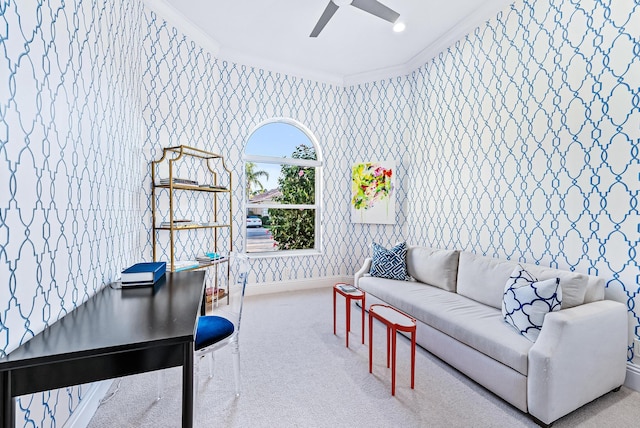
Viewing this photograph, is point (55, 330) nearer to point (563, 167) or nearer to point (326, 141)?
point (563, 167)

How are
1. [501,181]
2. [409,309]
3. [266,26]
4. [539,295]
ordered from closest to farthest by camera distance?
[539,295] < [409,309] < [501,181] < [266,26]

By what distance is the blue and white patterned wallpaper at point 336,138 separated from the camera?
46.0 inches

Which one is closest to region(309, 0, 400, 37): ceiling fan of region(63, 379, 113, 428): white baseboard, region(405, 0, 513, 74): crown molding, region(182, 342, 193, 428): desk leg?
region(405, 0, 513, 74): crown molding

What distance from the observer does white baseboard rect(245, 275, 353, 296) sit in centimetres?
399

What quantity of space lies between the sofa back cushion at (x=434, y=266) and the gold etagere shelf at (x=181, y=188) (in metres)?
2.22

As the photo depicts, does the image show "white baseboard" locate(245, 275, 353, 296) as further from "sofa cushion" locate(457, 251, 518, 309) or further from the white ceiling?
the white ceiling

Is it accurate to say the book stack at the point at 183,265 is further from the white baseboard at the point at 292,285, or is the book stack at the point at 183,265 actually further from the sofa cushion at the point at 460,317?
the sofa cushion at the point at 460,317

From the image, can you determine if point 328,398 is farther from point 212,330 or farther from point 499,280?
point 499,280

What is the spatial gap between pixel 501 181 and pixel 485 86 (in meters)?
0.99

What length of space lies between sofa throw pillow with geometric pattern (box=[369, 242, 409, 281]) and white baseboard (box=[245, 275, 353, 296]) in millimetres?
1150

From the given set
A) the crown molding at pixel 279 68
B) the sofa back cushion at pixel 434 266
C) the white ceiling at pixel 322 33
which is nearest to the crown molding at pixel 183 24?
the white ceiling at pixel 322 33

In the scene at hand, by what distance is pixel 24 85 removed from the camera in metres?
1.10

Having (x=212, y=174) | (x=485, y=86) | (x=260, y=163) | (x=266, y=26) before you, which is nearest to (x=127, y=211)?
(x=212, y=174)

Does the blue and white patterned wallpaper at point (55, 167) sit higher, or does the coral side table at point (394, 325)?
the blue and white patterned wallpaper at point (55, 167)
